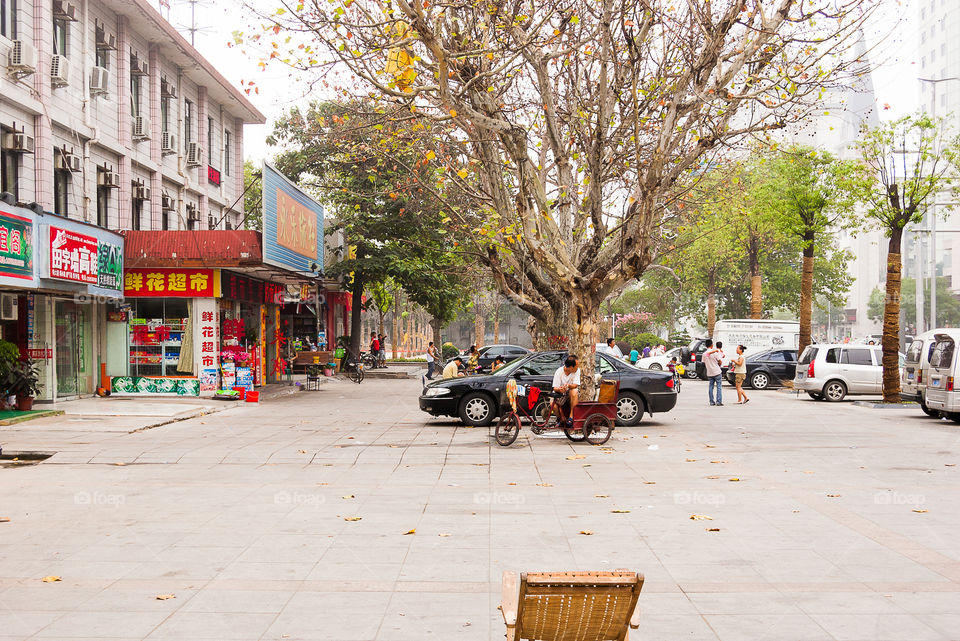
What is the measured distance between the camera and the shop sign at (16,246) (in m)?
15.9

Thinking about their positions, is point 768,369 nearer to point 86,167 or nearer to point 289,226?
point 289,226

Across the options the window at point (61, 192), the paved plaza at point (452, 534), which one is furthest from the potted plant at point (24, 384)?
the window at point (61, 192)

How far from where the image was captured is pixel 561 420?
14.8 meters

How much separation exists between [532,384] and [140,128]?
13.8 meters

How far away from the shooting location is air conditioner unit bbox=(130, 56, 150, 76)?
23.8 meters

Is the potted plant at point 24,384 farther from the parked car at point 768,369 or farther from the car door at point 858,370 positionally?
the parked car at point 768,369

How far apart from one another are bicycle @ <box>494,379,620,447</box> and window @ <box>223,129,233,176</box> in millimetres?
21281

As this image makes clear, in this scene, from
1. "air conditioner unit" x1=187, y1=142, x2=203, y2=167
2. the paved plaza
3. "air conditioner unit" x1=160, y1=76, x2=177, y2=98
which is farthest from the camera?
"air conditioner unit" x1=187, y1=142, x2=203, y2=167

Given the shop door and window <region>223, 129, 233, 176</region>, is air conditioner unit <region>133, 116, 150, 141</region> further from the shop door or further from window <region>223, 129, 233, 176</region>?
window <region>223, 129, 233, 176</region>

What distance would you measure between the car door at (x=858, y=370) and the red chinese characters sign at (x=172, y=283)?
1778 cm

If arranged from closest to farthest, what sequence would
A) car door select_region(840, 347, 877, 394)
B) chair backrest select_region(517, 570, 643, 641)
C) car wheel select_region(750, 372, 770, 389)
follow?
1. chair backrest select_region(517, 570, 643, 641)
2. car door select_region(840, 347, 877, 394)
3. car wheel select_region(750, 372, 770, 389)

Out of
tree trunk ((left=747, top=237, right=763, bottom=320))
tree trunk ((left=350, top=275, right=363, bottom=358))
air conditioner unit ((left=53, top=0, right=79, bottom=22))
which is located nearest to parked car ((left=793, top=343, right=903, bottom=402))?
tree trunk ((left=747, top=237, right=763, bottom=320))

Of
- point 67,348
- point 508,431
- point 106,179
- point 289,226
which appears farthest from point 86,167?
point 508,431

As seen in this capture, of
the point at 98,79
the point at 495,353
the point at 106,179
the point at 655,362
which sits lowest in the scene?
the point at 655,362
